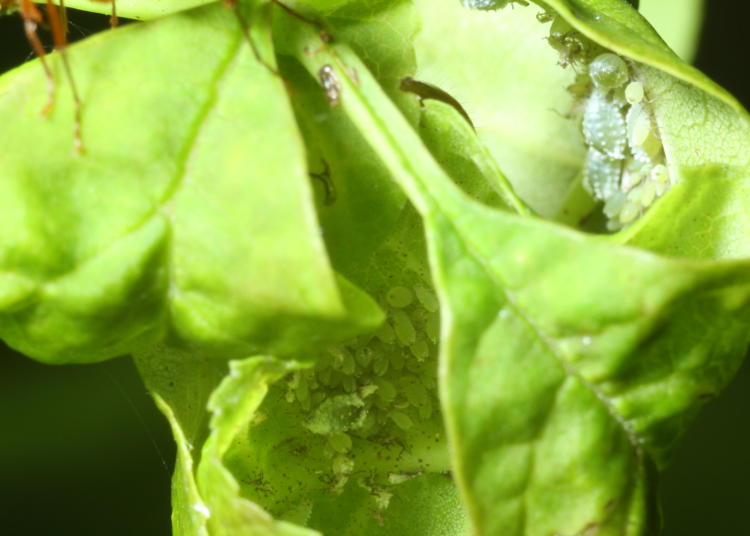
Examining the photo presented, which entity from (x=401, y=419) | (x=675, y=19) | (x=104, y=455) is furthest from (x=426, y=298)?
(x=104, y=455)

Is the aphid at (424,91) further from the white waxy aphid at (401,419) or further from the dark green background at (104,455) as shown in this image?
the dark green background at (104,455)

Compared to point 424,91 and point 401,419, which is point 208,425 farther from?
point 424,91

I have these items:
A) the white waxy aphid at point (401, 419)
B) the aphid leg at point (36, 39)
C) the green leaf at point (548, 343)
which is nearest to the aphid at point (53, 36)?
the aphid leg at point (36, 39)

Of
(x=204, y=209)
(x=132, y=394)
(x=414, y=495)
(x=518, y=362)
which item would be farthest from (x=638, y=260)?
(x=132, y=394)

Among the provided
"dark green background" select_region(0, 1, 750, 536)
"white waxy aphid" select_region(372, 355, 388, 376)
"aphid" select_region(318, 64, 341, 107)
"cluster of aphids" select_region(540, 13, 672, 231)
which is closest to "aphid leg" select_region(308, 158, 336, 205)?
"aphid" select_region(318, 64, 341, 107)

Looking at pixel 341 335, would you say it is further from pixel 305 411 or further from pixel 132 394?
pixel 132 394

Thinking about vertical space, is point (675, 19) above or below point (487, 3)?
below

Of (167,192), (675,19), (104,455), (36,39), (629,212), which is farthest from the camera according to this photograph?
(104,455)

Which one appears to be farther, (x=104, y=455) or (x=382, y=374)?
(x=104, y=455)
